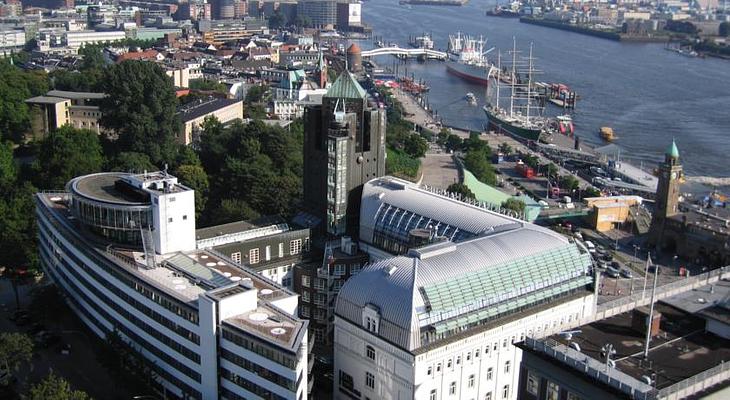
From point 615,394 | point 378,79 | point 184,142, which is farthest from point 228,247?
point 378,79

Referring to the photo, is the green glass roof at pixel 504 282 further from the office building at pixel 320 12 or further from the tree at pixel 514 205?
the office building at pixel 320 12

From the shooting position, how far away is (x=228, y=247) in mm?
31734

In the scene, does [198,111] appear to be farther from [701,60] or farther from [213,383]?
[701,60]

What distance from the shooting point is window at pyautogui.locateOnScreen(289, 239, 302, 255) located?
33.4 metres

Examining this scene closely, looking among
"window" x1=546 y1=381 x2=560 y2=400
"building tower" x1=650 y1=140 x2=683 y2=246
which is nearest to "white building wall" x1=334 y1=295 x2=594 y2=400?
"window" x1=546 y1=381 x2=560 y2=400

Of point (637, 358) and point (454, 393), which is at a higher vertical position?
point (637, 358)

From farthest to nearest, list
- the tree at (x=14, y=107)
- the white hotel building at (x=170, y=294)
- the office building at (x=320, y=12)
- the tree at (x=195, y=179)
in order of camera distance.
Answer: the office building at (x=320, y=12), the tree at (x=14, y=107), the tree at (x=195, y=179), the white hotel building at (x=170, y=294)

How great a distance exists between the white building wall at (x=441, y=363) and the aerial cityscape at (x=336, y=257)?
85 millimetres

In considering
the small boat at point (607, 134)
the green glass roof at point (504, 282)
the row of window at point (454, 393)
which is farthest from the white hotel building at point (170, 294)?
the small boat at point (607, 134)

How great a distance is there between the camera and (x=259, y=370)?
23.0m

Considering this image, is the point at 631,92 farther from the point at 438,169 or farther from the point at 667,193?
the point at 667,193

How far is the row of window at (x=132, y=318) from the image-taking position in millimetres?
24828

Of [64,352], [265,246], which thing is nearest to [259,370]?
[265,246]

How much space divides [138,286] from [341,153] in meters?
10.9
